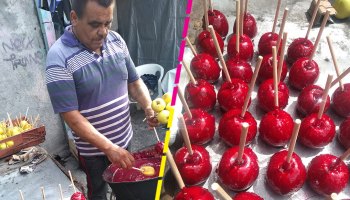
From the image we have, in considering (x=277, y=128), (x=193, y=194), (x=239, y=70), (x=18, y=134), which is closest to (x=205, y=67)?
(x=239, y=70)

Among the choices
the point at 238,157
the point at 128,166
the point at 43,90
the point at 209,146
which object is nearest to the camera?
the point at 238,157

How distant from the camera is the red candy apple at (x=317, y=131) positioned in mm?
1438

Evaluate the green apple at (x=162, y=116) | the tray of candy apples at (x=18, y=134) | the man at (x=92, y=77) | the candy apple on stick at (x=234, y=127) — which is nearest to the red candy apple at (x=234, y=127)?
the candy apple on stick at (x=234, y=127)

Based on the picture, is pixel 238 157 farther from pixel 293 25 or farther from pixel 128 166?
pixel 293 25

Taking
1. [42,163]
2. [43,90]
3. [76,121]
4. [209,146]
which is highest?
[76,121]

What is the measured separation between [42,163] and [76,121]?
1.13m

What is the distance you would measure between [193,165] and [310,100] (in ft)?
2.09

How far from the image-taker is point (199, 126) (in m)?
1.44

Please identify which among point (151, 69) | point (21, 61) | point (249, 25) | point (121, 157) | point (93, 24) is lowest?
point (151, 69)

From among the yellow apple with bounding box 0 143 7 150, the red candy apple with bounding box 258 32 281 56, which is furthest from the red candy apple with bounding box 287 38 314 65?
the yellow apple with bounding box 0 143 7 150

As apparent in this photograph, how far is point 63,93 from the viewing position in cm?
142

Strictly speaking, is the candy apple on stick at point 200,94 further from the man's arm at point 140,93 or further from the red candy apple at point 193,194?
the red candy apple at point 193,194

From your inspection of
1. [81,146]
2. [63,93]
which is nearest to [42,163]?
[81,146]

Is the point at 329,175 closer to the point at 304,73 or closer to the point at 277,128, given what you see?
the point at 277,128
